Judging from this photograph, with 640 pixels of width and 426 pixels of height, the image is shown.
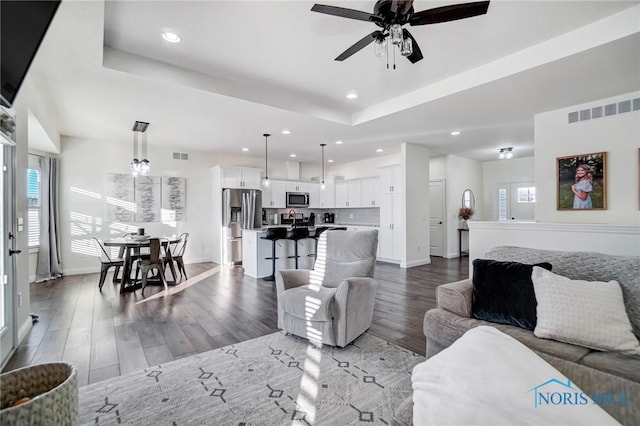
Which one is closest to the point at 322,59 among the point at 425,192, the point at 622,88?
the point at 622,88

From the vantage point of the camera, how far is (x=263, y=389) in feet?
6.86

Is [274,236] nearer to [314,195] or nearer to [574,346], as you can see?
[314,195]

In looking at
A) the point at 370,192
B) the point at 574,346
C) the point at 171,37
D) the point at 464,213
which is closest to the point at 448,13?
the point at 574,346

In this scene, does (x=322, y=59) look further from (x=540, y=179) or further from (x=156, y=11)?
(x=540, y=179)

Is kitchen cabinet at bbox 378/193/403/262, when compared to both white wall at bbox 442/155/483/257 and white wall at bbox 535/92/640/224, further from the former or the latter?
white wall at bbox 535/92/640/224

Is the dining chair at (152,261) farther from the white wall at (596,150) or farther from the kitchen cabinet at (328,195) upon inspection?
the white wall at (596,150)

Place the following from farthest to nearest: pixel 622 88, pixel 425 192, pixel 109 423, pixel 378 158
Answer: pixel 378 158 < pixel 425 192 < pixel 622 88 < pixel 109 423

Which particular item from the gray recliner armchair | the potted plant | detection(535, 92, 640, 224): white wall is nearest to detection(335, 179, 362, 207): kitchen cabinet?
the potted plant

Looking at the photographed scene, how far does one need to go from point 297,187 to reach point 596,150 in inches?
240

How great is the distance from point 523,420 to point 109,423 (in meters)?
2.14

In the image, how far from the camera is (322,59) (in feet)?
10.5

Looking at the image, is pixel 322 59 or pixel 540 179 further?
pixel 540 179

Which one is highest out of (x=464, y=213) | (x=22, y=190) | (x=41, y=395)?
(x=22, y=190)

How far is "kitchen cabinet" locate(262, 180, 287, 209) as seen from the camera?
7664 mm
